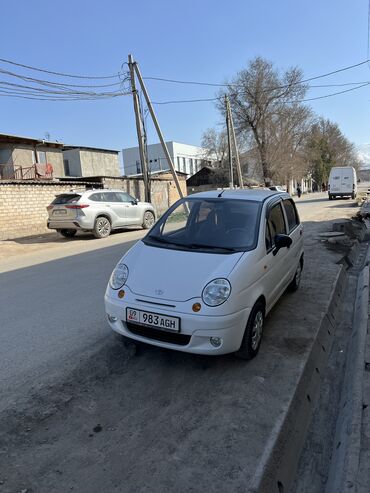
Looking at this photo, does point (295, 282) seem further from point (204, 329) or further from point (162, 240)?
point (204, 329)

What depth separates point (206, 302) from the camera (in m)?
3.34

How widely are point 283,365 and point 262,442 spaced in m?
1.19

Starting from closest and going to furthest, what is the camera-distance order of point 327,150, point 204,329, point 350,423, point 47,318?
point 350,423 < point 204,329 < point 47,318 < point 327,150

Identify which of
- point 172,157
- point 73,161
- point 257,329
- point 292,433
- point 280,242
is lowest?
point 292,433

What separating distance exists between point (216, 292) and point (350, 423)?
146cm

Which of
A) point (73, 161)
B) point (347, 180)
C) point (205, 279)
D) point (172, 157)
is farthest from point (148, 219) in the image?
point (172, 157)

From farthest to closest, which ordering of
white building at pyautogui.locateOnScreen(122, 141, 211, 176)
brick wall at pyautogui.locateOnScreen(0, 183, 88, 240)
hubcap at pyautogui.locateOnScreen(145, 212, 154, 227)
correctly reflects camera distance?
white building at pyautogui.locateOnScreen(122, 141, 211, 176), hubcap at pyautogui.locateOnScreen(145, 212, 154, 227), brick wall at pyautogui.locateOnScreen(0, 183, 88, 240)

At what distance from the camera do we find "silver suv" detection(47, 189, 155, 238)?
13.0m

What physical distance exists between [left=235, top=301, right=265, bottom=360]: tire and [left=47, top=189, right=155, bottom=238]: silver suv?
10057 millimetres

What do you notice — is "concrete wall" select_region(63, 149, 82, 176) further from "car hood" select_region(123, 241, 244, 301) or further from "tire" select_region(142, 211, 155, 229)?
"car hood" select_region(123, 241, 244, 301)

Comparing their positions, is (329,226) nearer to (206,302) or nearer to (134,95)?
(206,302)

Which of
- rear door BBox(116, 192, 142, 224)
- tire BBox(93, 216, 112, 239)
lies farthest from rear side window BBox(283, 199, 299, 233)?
rear door BBox(116, 192, 142, 224)

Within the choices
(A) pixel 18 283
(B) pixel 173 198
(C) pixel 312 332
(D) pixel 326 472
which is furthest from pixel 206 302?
(B) pixel 173 198

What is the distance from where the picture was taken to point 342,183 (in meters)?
32.2
